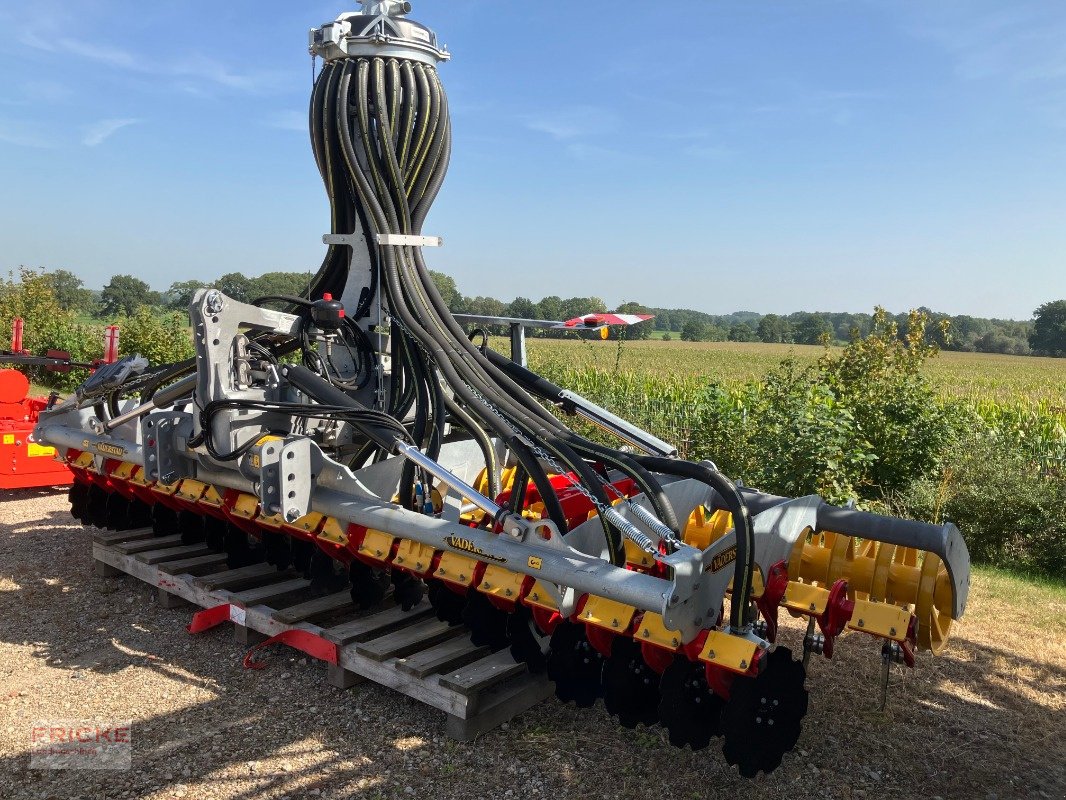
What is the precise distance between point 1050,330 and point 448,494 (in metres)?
55.5

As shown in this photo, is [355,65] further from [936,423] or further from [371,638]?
→ [936,423]

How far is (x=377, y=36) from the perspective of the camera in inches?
177

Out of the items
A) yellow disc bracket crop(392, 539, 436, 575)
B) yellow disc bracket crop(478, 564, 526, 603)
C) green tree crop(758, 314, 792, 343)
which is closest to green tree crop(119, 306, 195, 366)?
yellow disc bracket crop(392, 539, 436, 575)

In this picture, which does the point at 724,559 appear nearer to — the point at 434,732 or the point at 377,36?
the point at 434,732

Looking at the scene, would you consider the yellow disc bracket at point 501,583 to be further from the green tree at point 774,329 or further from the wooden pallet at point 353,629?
the green tree at point 774,329

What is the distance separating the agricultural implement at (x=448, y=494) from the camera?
119 inches

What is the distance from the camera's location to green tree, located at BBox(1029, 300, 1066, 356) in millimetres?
48719

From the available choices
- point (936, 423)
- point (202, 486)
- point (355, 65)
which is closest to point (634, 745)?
point (202, 486)

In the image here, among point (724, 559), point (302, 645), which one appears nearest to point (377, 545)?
point (302, 645)

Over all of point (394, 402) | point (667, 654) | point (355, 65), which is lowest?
point (667, 654)

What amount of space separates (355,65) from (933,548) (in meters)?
3.66


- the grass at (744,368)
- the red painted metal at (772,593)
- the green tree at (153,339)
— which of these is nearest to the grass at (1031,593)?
the red painted metal at (772,593)

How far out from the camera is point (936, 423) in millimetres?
7629

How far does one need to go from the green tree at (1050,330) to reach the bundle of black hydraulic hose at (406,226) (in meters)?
52.9
